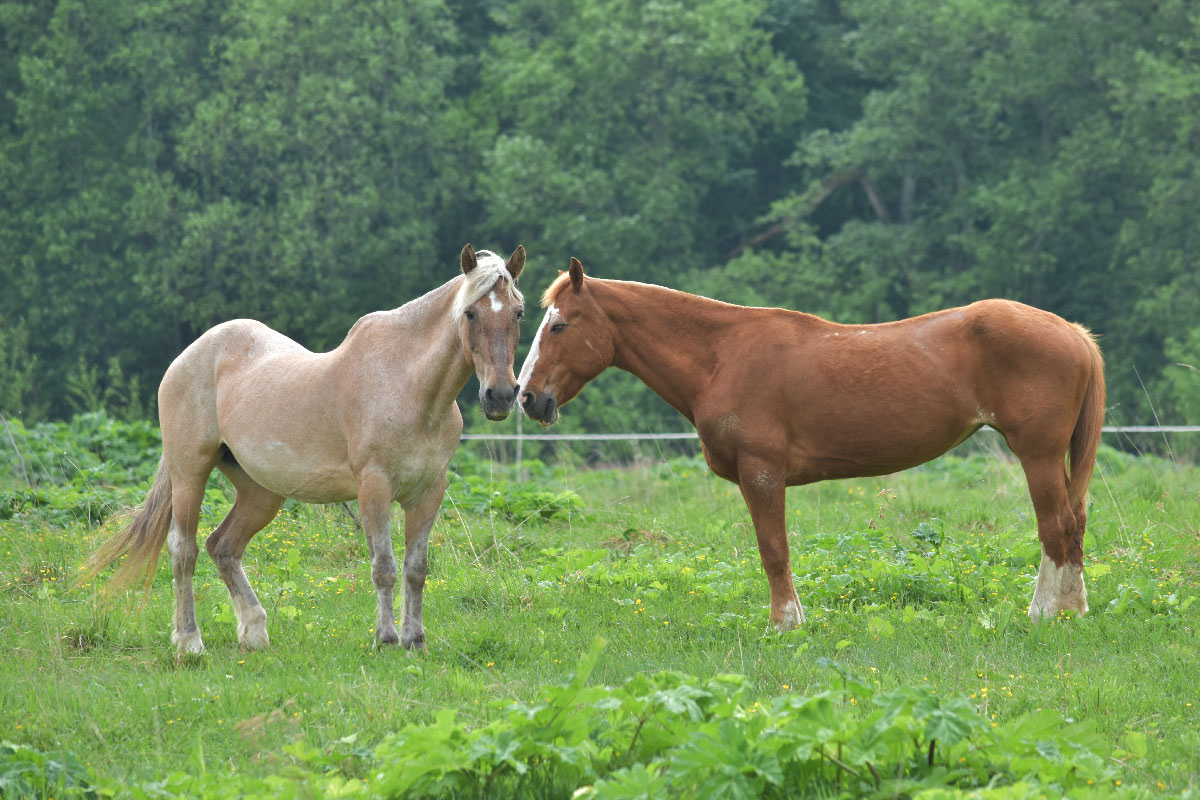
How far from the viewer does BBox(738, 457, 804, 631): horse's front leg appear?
629 cm

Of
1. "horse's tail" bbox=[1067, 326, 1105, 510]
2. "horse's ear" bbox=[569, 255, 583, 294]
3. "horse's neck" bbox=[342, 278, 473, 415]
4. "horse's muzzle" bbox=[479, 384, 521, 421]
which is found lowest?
"horse's tail" bbox=[1067, 326, 1105, 510]

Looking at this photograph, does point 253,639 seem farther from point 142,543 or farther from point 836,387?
point 836,387

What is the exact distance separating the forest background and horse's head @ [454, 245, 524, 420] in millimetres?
21466

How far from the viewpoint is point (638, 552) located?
8312 mm

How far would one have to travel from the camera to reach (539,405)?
258 inches

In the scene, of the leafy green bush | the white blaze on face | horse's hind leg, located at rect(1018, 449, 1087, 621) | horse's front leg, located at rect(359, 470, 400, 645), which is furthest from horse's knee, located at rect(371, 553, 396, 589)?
horse's hind leg, located at rect(1018, 449, 1087, 621)

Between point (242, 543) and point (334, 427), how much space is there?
1.10m

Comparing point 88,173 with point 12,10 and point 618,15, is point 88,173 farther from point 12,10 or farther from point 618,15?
point 618,15

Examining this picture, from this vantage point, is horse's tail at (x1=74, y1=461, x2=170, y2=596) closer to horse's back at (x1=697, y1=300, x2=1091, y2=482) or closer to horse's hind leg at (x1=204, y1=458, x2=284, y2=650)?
horse's hind leg at (x1=204, y1=458, x2=284, y2=650)

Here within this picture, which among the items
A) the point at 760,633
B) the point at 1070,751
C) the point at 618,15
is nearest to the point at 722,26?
the point at 618,15

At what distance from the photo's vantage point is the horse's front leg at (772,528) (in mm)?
6289

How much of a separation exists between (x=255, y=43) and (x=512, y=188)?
7.88m

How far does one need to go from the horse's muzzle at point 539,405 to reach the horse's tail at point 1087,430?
9.60 ft

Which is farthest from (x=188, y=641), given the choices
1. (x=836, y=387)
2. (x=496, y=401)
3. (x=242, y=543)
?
(x=836, y=387)
